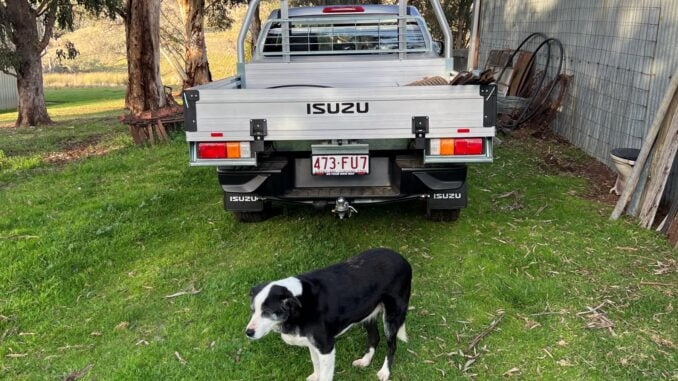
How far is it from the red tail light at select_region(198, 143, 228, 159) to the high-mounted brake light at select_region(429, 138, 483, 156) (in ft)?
5.36

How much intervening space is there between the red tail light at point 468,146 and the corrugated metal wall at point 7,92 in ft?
96.3

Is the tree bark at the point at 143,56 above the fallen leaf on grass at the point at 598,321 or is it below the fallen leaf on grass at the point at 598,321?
above

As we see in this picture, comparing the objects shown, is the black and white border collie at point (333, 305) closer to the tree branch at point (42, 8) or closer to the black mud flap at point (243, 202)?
the black mud flap at point (243, 202)

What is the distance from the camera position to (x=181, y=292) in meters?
4.38

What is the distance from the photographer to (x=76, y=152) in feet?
34.1

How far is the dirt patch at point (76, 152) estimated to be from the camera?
974 cm

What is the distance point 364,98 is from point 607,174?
4.60m

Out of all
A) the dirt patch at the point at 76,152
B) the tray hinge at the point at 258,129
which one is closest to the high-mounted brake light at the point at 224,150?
the tray hinge at the point at 258,129

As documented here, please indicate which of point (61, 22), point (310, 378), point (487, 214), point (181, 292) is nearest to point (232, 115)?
point (181, 292)

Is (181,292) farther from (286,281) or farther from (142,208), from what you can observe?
(142,208)

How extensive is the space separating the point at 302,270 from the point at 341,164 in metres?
Answer: 0.92

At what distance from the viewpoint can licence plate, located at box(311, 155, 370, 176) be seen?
456 cm

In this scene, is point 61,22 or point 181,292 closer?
point 181,292

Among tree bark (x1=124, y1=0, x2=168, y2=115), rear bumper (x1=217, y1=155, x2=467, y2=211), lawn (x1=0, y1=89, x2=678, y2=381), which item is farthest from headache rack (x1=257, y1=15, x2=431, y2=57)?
tree bark (x1=124, y1=0, x2=168, y2=115)
